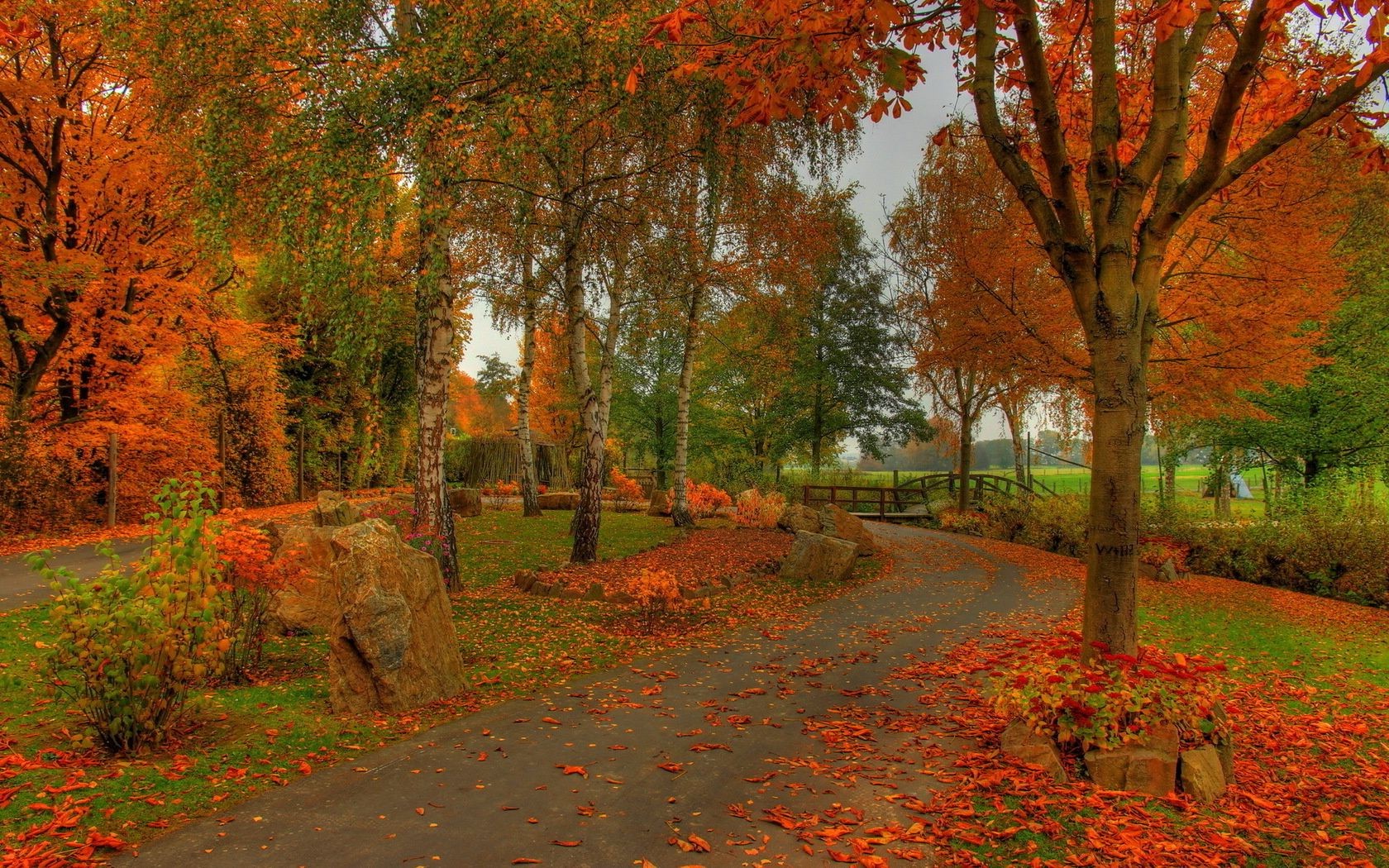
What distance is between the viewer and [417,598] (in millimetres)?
5281

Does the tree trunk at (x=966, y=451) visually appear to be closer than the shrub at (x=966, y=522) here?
No

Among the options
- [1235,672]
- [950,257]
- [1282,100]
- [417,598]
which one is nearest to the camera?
[1282,100]

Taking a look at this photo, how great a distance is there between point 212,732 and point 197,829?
4.35 feet

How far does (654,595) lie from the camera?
7875 mm

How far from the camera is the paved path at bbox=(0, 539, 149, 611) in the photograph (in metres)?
7.80

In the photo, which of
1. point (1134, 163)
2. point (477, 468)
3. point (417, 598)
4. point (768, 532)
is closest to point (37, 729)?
point (417, 598)

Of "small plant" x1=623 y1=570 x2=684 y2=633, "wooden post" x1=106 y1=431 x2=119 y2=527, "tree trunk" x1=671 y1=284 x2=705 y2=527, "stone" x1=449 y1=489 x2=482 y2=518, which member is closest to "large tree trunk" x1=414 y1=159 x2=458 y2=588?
"small plant" x1=623 y1=570 x2=684 y2=633

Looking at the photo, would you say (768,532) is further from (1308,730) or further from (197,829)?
(197,829)

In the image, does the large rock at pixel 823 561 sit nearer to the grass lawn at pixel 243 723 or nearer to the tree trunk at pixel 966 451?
the grass lawn at pixel 243 723

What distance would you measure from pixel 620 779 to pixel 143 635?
2.95 metres

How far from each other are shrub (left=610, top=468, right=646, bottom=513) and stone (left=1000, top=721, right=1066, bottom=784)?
1736 cm

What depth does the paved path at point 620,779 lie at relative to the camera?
10.4 feet

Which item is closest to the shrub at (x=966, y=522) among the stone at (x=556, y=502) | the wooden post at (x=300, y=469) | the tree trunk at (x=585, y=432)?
the stone at (x=556, y=502)

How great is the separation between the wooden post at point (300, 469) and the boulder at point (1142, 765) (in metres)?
21.3
